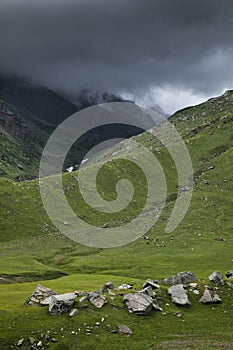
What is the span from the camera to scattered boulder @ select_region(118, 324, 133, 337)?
54.1m

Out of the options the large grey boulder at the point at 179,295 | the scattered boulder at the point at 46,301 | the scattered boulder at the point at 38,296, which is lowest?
the large grey boulder at the point at 179,295

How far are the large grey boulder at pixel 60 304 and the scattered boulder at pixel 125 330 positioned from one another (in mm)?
7511

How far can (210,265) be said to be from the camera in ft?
414

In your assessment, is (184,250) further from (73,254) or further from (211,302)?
(211,302)

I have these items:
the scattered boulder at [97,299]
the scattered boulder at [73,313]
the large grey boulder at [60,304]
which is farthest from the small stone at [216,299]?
the large grey boulder at [60,304]

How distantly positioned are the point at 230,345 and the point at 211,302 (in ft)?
39.4

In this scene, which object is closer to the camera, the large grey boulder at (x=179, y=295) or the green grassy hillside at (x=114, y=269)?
the green grassy hillside at (x=114, y=269)

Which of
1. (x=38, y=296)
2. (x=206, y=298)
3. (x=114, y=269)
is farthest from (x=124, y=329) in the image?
(x=114, y=269)

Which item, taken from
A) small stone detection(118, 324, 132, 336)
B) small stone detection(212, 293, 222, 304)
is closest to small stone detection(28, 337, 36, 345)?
small stone detection(118, 324, 132, 336)

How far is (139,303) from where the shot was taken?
197 feet

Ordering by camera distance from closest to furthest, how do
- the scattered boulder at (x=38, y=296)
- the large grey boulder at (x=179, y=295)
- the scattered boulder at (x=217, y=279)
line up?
the scattered boulder at (x=38, y=296) < the large grey boulder at (x=179, y=295) < the scattered boulder at (x=217, y=279)

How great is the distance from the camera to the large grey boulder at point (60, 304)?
186ft

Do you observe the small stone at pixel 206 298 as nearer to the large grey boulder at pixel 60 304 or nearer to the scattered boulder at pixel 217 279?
the scattered boulder at pixel 217 279

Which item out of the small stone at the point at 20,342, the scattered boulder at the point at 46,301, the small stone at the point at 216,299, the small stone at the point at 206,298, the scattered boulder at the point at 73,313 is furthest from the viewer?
the small stone at the point at 216,299
